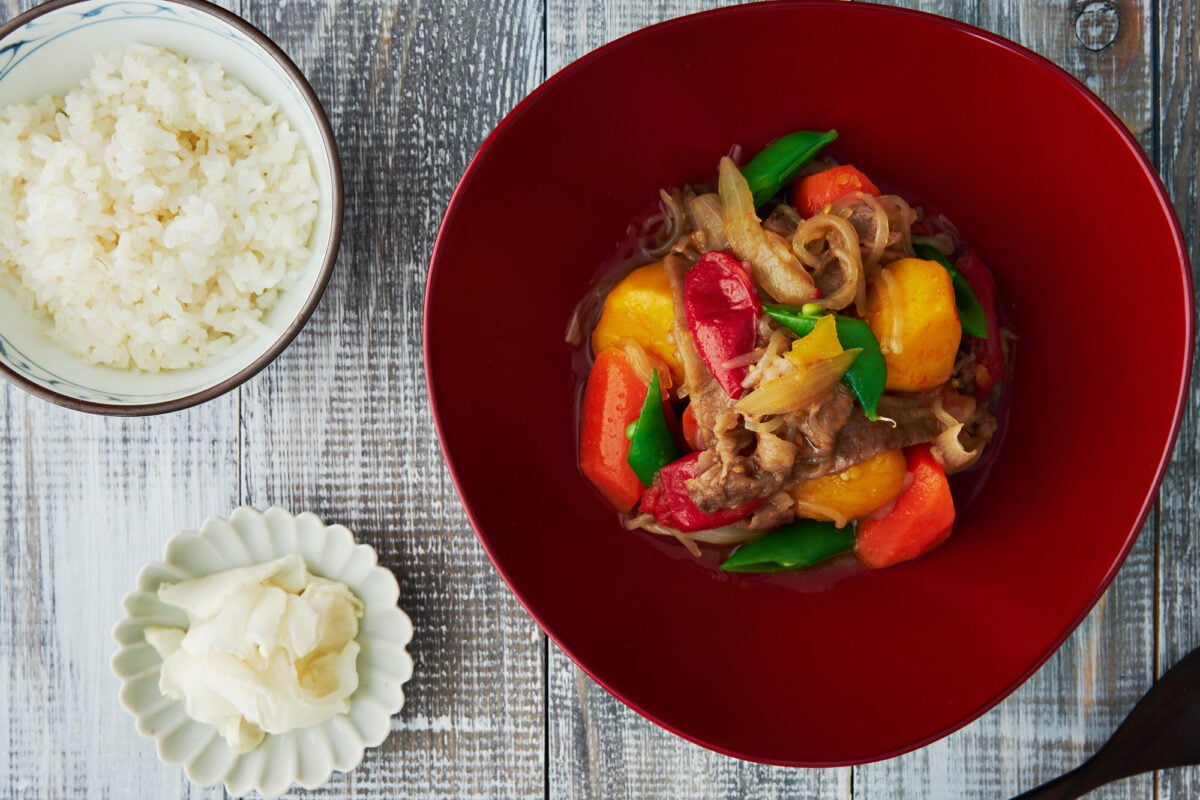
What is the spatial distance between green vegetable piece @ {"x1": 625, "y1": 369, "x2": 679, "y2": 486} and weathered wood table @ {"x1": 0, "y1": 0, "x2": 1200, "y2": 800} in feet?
1.36

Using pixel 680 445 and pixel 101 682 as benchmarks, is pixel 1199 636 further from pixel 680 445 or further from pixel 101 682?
pixel 101 682

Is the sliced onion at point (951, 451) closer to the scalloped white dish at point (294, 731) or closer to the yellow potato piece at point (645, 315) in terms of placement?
the yellow potato piece at point (645, 315)

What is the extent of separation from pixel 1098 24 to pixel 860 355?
0.87 m

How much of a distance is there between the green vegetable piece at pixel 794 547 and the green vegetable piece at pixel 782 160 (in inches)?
20.6

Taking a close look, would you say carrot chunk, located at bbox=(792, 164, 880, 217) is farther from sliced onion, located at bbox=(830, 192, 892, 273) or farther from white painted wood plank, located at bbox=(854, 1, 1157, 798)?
white painted wood plank, located at bbox=(854, 1, 1157, 798)

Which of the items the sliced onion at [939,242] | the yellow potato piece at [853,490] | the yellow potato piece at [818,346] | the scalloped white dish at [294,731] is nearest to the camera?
the yellow potato piece at [818,346]

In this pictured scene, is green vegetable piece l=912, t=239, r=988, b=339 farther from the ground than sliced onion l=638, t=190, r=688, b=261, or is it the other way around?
sliced onion l=638, t=190, r=688, b=261

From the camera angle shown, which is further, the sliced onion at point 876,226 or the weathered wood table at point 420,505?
the weathered wood table at point 420,505

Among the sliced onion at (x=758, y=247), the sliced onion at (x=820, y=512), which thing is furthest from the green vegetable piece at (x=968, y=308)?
the sliced onion at (x=820, y=512)

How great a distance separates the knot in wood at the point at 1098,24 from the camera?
1670 millimetres

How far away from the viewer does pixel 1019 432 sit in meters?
1.55

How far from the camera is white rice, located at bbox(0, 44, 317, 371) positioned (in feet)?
5.01

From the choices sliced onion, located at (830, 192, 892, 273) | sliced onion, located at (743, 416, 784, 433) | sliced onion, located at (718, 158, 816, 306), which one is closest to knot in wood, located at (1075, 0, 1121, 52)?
sliced onion, located at (830, 192, 892, 273)

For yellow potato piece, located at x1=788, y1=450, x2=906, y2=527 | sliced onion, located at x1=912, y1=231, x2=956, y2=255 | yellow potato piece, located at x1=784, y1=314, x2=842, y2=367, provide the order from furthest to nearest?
sliced onion, located at x1=912, y1=231, x2=956, y2=255 → yellow potato piece, located at x1=788, y1=450, x2=906, y2=527 → yellow potato piece, located at x1=784, y1=314, x2=842, y2=367
